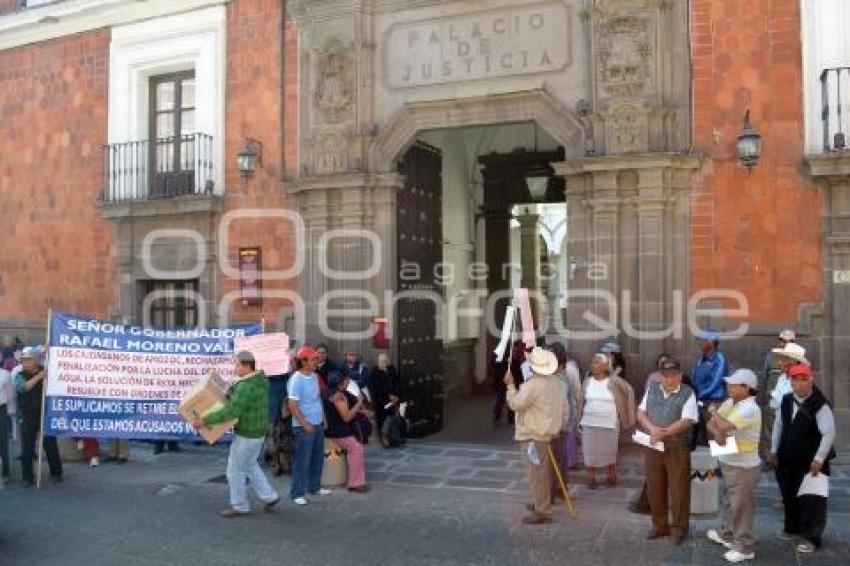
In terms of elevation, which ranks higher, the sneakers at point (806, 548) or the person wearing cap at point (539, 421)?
the person wearing cap at point (539, 421)

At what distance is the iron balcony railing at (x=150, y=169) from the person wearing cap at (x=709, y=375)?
7.75 meters

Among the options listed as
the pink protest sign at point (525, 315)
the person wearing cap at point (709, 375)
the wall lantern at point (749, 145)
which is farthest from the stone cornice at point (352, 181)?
the person wearing cap at point (709, 375)

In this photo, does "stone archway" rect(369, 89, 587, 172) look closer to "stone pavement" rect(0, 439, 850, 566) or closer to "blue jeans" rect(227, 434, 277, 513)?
"stone pavement" rect(0, 439, 850, 566)

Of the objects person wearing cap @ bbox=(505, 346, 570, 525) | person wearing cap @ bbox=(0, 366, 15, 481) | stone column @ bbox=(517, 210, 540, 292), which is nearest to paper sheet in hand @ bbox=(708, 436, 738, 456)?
person wearing cap @ bbox=(505, 346, 570, 525)

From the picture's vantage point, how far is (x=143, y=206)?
42.1 ft

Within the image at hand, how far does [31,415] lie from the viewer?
9.35 meters

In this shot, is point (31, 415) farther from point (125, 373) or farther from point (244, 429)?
point (244, 429)

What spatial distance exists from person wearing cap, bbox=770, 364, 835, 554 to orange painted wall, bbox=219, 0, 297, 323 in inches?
279

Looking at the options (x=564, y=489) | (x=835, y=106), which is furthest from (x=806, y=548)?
(x=835, y=106)

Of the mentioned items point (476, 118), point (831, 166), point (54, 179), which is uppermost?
point (476, 118)

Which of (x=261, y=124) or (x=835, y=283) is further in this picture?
(x=261, y=124)

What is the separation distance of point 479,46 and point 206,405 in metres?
5.79

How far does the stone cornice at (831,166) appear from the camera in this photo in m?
8.85

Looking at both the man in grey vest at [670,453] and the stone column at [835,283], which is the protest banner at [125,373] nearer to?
the man in grey vest at [670,453]
